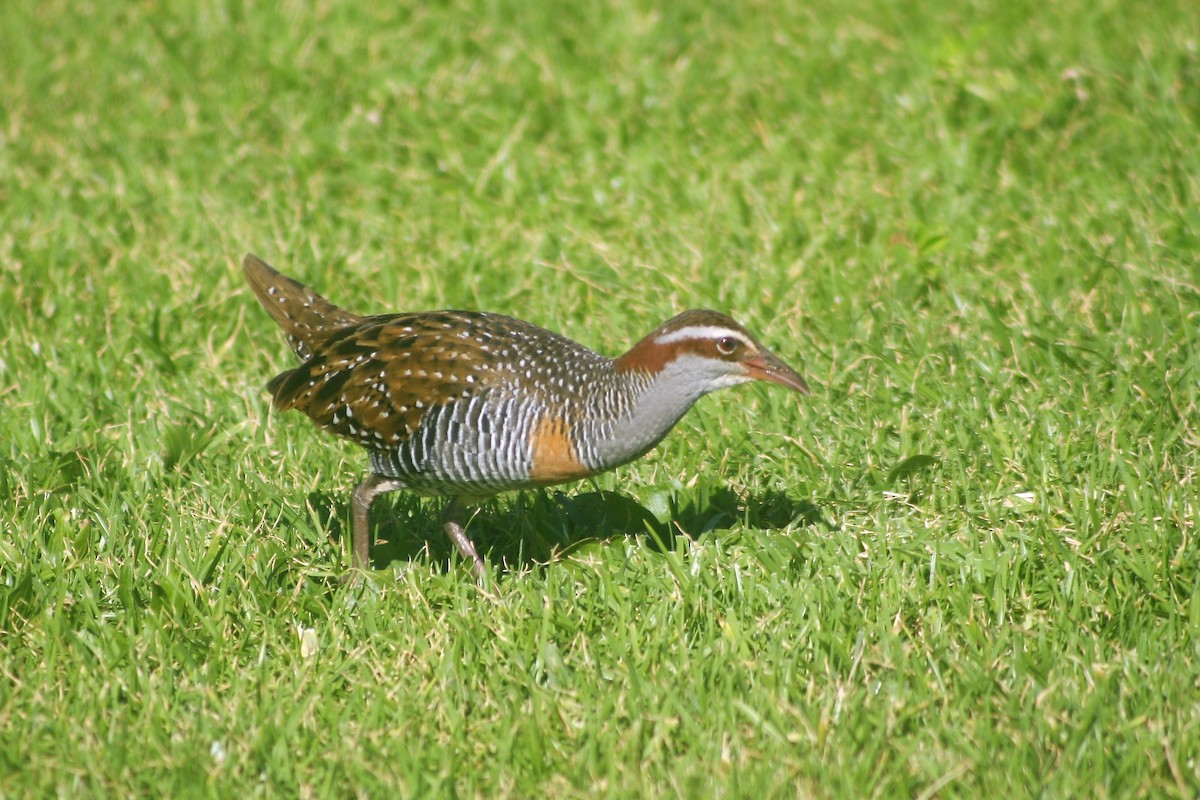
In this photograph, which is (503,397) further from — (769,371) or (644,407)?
(769,371)

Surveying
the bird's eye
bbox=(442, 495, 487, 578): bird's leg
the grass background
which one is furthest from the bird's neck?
bbox=(442, 495, 487, 578): bird's leg

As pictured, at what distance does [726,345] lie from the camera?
16.1ft

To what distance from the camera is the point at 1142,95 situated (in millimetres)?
8195

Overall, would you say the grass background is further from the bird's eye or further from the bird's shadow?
the bird's eye

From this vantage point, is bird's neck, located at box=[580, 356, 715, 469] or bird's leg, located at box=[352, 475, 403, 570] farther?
bird's leg, located at box=[352, 475, 403, 570]

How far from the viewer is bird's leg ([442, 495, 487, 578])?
5.34 meters

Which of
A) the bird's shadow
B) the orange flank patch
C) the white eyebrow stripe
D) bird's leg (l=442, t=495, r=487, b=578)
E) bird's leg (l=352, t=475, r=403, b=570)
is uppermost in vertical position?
the white eyebrow stripe

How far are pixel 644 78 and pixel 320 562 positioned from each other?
4.51 m

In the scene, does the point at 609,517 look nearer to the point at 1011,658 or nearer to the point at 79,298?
the point at 1011,658

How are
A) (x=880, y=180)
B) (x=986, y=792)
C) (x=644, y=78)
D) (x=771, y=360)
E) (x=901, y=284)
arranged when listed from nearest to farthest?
1. (x=986, y=792)
2. (x=771, y=360)
3. (x=901, y=284)
4. (x=880, y=180)
5. (x=644, y=78)

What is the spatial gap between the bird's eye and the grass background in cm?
80

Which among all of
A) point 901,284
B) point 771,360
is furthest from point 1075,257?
point 771,360

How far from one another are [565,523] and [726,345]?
1.17m

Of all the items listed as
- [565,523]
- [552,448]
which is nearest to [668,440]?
[565,523]
